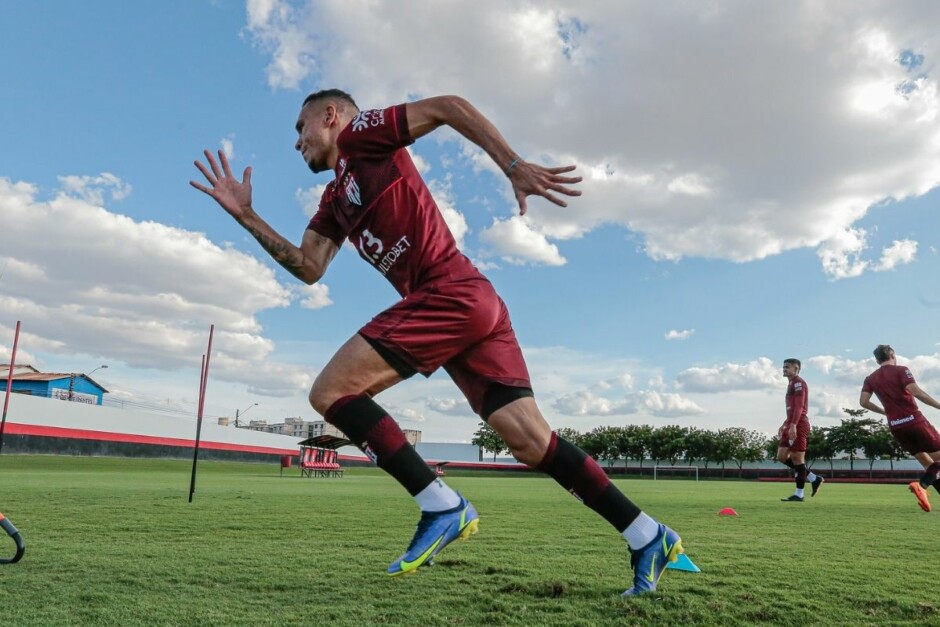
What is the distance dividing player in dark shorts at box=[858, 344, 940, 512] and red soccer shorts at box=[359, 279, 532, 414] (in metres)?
8.19

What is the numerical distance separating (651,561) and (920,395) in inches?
312

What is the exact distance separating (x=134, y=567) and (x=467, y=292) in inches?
88.5

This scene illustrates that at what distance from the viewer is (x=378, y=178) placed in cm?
310

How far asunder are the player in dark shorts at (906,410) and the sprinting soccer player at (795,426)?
2.33 meters

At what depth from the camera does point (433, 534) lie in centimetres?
279

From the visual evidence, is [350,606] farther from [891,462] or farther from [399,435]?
[891,462]

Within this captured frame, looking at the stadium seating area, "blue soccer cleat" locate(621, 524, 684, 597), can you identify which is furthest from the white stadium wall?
"blue soccer cleat" locate(621, 524, 684, 597)

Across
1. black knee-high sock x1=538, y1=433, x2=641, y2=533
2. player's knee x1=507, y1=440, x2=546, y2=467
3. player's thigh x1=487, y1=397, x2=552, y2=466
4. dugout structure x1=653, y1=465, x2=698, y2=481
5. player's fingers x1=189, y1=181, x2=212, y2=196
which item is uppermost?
Result: player's fingers x1=189, y1=181, x2=212, y2=196

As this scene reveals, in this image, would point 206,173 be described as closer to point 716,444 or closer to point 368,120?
point 368,120

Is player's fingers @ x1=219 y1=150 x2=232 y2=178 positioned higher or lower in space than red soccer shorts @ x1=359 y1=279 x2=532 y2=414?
higher

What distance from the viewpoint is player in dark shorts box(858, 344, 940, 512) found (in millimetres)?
9102

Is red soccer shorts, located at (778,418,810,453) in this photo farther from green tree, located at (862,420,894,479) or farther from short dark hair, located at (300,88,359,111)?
green tree, located at (862,420,894,479)

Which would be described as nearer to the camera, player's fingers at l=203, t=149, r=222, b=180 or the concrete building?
player's fingers at l=203, t=149, r=222, b=180

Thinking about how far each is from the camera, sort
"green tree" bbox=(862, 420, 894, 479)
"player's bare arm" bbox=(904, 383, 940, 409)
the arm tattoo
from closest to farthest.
→ the arm tattoo, "player's bare arm" bbox=(904, 383, 940, 409), "green tree" bbox=(862, 420, 894, 479)
